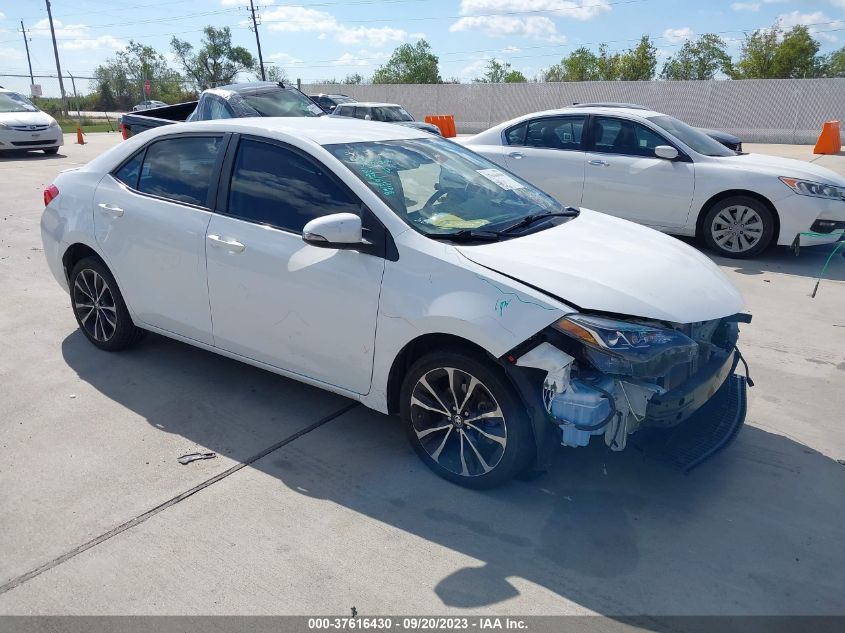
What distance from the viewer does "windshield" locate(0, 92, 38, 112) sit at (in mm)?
18266

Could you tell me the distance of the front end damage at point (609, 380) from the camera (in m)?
3.05

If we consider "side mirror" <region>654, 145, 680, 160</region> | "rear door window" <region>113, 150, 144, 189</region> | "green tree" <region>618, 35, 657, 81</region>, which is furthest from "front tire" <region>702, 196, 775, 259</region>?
"green tree" <region>618, 35, 657, 81</region>

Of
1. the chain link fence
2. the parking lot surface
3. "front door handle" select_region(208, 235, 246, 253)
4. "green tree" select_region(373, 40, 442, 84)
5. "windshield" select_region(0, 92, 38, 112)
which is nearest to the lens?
the parking lot surface

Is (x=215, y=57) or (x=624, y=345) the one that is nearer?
(x=624, y=345)

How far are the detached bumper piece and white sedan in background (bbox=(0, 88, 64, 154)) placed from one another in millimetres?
18474

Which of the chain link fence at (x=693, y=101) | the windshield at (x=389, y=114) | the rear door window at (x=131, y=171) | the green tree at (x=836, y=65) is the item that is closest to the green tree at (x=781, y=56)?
the green tree at (x=836, y=65)

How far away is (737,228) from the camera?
26.1ft

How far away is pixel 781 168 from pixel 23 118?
17271 millimetres

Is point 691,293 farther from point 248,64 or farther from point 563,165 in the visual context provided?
point 248,64

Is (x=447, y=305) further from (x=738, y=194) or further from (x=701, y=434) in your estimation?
(x=738, y=194)

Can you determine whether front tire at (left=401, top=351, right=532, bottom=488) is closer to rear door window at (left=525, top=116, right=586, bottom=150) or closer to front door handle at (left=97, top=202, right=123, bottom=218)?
front door handle at (left=97, top=202, right=123, bottom=218)

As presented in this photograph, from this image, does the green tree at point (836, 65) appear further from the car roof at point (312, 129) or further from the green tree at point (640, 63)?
the car roof at point (312, 129)

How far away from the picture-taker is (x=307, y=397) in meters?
4.55

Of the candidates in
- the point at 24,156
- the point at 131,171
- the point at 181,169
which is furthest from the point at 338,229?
the point at 24,156
